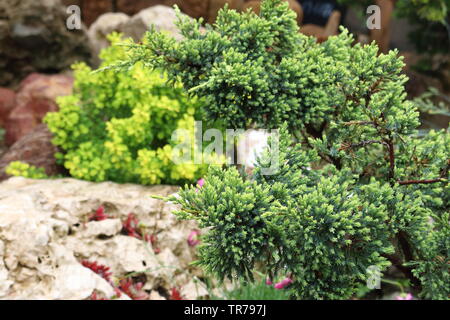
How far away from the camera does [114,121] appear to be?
456 cm

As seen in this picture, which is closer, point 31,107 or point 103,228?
point 103,228

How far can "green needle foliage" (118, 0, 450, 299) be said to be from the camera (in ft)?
8.00

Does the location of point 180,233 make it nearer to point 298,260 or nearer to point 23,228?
point 23,228

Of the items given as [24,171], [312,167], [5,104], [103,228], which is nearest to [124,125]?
[103,228]

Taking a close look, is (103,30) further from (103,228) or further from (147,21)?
(103,228)

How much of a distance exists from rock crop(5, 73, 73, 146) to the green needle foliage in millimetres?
4887

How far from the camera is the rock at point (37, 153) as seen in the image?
5.50m

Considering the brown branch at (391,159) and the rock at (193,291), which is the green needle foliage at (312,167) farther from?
the rock at (193,291)

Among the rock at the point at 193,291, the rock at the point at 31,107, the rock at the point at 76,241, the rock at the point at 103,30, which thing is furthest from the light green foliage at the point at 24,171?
the rock at the point at 103,30

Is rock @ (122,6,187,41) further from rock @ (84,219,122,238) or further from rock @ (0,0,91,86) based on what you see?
rock @ (84,219,122,238)

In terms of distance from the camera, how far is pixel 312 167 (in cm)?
322

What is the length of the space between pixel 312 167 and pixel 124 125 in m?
1.98

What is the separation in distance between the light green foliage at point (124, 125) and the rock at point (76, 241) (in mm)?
209

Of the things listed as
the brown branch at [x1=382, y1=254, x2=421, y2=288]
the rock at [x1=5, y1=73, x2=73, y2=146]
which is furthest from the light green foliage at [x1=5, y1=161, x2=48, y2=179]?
the brown branch at [x1=382, y1=254, x2=421, y2=288]
